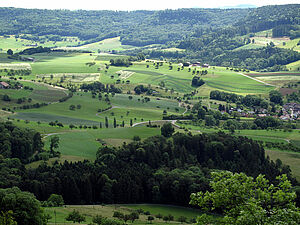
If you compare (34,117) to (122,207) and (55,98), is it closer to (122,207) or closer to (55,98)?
(55,98)

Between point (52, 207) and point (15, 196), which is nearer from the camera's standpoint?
point (15, 196)

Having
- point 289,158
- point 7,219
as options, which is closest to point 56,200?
point 7,219

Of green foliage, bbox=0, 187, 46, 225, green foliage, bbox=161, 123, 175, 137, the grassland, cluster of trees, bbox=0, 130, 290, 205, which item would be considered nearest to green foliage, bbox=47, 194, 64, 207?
the grassland

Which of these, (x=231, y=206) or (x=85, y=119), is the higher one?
(x=231, y=206)

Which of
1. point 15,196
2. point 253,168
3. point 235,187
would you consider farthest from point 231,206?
point 253,168

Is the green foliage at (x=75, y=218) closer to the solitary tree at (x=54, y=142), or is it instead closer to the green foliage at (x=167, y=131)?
the solitary tree at (x=54, y=142)

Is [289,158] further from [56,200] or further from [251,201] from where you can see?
[251,201]

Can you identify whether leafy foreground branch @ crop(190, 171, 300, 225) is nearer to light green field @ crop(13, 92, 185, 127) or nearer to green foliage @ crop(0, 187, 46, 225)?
green foliage @ crop(0, 187, 46, 225)

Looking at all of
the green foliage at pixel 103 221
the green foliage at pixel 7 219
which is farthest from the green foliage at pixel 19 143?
the green foliage at pixel 7 219
